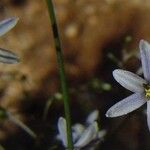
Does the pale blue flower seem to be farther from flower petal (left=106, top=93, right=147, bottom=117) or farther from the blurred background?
the blurred background

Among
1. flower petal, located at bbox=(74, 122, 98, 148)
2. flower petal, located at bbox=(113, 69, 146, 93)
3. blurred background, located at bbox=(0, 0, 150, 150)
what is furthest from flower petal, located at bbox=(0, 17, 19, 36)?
blurred background, located at bbox=(0, 0, 150, 150)

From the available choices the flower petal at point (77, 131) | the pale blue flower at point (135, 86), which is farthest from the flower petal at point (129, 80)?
the flower petal at point (77, 131)

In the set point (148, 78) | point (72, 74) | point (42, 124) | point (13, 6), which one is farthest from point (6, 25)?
point (13, 6)

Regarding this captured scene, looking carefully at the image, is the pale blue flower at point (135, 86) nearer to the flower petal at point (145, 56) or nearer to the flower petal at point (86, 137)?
the flower petal at point (145, 56)

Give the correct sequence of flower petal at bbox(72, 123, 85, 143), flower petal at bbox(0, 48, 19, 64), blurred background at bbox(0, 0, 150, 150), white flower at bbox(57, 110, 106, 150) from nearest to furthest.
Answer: flower petal at bbox(0, 48, 19, 64) < white flower at bbox(57, 110, 106, 150) < flower petal at bbox(72, 123, 85, 143) < blurred background at bbox(0, 0, 150, 150)

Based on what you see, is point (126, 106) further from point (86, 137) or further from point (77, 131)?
point (77, 131)
